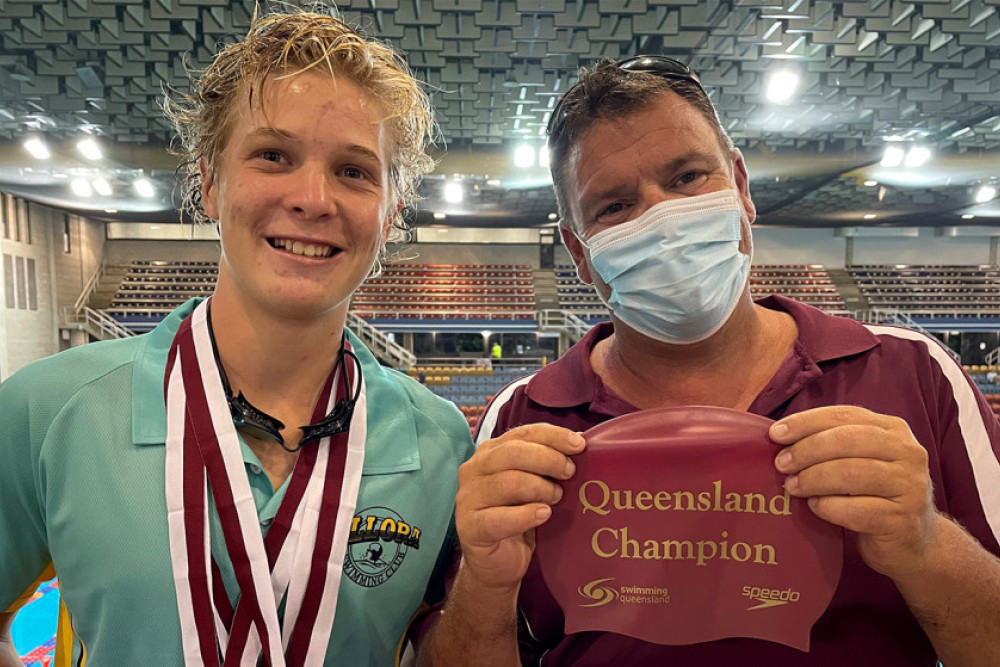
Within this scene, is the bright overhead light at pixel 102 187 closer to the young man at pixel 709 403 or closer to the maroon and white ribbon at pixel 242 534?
the maroon and white ribbon at pixel 242 534

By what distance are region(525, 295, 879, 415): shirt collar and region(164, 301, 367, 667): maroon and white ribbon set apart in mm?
404

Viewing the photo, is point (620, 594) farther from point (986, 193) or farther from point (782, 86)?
point (986, 193)

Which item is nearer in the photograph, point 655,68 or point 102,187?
point 655,68

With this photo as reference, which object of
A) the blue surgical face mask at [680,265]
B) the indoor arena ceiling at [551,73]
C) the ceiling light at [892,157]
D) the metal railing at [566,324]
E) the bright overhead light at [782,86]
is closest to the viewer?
the blue surgical face mask at [680,265]

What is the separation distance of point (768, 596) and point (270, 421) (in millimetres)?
887

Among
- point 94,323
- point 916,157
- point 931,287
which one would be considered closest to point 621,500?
point 916,157

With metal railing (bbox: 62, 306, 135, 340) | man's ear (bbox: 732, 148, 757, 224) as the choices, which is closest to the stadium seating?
man's ear (bbox: 732, 148, 757, 224)

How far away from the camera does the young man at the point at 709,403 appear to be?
2.73ft

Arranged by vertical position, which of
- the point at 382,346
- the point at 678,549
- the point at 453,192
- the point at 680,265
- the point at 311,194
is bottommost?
the point at 382,346

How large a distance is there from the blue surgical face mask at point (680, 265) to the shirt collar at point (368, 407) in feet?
1.65

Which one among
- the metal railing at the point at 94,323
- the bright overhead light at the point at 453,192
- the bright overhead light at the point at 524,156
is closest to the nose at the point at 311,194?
the bright overhead light at the point at 524,156

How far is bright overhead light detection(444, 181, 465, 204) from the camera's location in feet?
39.0

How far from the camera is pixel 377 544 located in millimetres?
1059

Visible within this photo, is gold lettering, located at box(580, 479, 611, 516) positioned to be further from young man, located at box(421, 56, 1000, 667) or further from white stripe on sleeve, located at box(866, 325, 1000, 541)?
white stripe on sleeve, located at box(866, 325, 1000, 541)
